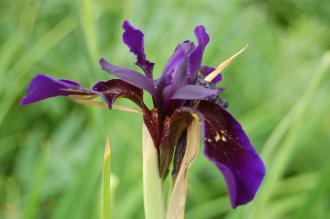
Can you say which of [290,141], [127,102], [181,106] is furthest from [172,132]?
[127,102]

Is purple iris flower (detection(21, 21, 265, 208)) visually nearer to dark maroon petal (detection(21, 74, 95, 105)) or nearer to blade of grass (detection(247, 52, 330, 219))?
dark maroon petal (detection(21, 74, 95, 105))

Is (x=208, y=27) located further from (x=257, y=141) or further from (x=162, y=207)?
(x=162, y=207)

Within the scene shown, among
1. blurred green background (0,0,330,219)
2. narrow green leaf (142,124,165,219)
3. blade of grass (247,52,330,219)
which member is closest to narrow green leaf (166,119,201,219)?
narrow green leaf (142,124,165,219)

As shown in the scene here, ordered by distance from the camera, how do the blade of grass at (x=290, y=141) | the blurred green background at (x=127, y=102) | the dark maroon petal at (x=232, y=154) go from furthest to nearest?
the blurred green background at (x=127, y=102) < the blade of grass at (x=290, y=141) < the dark maroon petal at (x=232, y=154)

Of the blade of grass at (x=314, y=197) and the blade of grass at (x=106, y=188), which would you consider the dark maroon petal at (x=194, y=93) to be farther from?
the blade of grass at (x=314, y=197)

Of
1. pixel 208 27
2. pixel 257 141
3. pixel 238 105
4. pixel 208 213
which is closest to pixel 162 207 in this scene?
pixel 208 213

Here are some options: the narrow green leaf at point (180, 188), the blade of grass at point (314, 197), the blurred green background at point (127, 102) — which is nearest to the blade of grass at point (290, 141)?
the blade of grass at point (314, 197)
